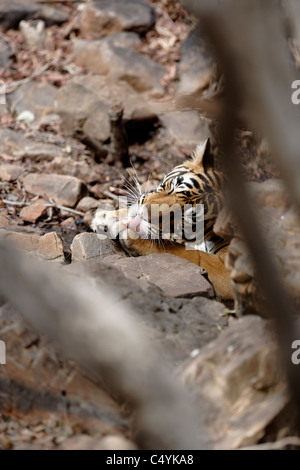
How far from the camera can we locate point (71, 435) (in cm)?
227

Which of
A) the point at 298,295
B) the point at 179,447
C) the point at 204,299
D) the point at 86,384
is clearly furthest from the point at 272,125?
the point at 204,299

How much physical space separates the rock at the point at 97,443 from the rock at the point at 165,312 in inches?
14.4

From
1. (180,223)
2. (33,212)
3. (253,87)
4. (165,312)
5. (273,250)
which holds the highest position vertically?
(253,87)

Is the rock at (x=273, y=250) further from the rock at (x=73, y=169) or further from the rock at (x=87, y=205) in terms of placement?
the rock at (x=73, y=169)

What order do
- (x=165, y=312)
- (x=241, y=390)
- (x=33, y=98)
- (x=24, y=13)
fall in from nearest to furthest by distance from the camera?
(x=241, y=390) < (x=165, y=312) < (x=33, y=98) < (x=24, y=13)

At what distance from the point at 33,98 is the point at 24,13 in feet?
6.92

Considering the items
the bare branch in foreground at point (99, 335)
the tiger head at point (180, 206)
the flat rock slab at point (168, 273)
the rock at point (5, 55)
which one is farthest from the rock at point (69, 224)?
the rock at point (5, 55)

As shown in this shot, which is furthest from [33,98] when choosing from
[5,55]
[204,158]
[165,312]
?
[165,312]

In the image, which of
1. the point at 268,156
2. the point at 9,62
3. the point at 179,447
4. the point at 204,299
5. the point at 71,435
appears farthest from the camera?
the point at 9,62

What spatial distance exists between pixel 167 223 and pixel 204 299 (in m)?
1.08

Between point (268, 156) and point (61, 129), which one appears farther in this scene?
point (61, 129)

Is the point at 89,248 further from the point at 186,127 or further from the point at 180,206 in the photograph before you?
the point at 186,127

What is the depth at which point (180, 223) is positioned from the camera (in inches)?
154

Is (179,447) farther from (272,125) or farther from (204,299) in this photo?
(204,299)
